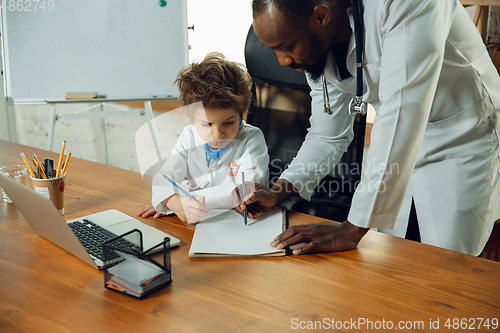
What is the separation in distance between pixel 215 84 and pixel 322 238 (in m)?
0.55

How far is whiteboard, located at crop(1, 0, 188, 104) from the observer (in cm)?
212

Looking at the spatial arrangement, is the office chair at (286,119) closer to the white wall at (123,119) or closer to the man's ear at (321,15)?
the man's ear at (321,15)

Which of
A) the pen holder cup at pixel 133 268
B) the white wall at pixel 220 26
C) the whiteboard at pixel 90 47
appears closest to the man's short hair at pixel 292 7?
the pen holder cup at pixel 133 268

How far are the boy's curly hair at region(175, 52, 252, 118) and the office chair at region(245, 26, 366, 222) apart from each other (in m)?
0.24

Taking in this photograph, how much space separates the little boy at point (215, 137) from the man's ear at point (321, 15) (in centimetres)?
34

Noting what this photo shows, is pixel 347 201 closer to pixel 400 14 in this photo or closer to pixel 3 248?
pixel 400 14

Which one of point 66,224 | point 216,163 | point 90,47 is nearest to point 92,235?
point 66,224

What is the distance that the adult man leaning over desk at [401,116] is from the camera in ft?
2.60

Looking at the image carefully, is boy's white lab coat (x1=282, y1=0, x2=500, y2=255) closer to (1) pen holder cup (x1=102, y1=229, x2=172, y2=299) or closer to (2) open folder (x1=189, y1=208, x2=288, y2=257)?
(2) open folder (x1=189, y1=208, x2=288, y2=257)

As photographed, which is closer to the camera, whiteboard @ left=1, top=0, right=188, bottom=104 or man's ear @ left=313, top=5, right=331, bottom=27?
man's ear @ left=313, top=5, right=331, bottom=27

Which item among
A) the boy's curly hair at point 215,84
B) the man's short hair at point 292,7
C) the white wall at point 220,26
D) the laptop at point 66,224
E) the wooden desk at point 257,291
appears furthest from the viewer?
the white wall at point 220,26

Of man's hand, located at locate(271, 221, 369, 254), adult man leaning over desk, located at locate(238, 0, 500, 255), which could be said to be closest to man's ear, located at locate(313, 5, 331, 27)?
adult man leaning over desk, located at locate(238, 0, 500, 255)

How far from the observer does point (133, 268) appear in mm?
689

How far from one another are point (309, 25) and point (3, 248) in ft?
2.65
